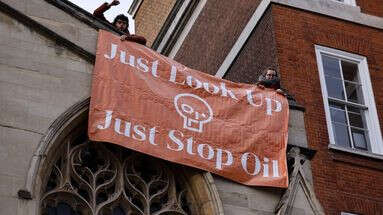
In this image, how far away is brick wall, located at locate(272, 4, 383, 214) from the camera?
21453mm

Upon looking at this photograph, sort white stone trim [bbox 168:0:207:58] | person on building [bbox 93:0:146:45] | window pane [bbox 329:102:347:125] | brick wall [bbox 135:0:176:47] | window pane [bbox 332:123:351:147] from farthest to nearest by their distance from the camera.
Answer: brick wall [bbox 135:0:176:47] < white stone trim [bbox 168:0:207:58] < window pane [bbox 329:102:347:125] < window pane [bbox 332:123:351:147] < person on building [bbox 93:0:146:45]

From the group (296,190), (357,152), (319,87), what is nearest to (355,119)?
(319,87)

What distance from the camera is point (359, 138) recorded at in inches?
905

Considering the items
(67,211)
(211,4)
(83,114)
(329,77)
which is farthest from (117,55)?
(211,4)

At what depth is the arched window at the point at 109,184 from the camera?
49.6 ft

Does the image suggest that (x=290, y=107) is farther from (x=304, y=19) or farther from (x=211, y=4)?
(x=211, y=4)

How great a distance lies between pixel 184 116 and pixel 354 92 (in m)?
8.37

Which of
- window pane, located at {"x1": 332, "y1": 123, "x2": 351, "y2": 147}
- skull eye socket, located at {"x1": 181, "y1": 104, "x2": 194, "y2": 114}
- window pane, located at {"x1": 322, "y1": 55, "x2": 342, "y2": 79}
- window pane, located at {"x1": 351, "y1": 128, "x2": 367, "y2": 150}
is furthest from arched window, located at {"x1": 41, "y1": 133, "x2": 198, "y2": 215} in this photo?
window pane, located at {"x1": 322, "y1": 55, "x2": 342, "y2": 79}

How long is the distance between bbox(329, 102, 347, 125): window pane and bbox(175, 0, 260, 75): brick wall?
379 cm

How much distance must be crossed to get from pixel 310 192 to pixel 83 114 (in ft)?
12.7

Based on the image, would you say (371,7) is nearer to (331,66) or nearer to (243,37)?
(331,66)

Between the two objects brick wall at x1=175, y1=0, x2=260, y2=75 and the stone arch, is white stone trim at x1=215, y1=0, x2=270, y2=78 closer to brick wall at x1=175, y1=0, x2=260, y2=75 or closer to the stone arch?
brick wall at x1=175, y1=0, x2=260, y2=75

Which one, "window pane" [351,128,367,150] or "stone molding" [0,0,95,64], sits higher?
"window pane" [351,128,367,150]

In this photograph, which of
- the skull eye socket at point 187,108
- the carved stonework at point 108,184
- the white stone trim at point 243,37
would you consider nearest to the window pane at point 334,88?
the white stone trim at point 243,37
